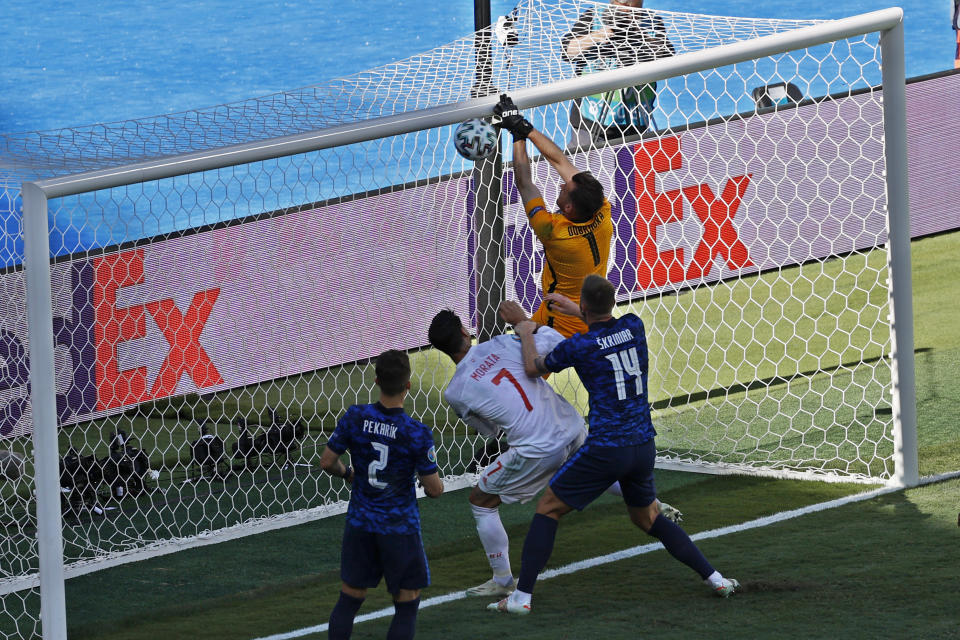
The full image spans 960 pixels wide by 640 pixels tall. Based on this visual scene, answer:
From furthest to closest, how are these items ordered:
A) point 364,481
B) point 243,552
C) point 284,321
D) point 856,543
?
point 284,321 < point 243,552 < point 856,543 < point 364,481

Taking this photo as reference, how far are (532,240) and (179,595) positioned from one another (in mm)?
3718

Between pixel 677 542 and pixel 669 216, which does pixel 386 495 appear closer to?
pixel 677 542

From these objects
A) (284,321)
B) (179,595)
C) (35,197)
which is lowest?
(179,595)

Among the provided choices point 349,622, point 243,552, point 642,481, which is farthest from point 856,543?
point 243,552

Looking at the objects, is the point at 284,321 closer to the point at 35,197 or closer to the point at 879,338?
the point at 35,197

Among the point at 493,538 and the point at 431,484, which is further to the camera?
the point at 493,538

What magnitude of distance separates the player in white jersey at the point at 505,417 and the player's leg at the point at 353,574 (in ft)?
3.15

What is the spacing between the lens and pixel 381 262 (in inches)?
322

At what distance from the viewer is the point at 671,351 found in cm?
929

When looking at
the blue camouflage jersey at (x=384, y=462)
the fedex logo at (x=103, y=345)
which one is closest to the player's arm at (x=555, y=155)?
the blue camouflage jersey at (x=384, y=462)

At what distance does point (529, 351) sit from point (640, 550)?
1.21 meters

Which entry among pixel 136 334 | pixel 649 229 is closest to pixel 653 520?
pixel 136 334

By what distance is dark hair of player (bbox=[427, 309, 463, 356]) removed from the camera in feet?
16.5

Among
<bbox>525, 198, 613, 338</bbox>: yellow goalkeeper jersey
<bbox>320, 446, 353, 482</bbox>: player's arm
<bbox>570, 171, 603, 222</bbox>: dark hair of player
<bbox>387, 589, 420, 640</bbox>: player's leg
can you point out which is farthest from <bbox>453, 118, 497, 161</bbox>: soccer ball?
<bbox>387, 589, 420, 640</bbox>: player's leg
